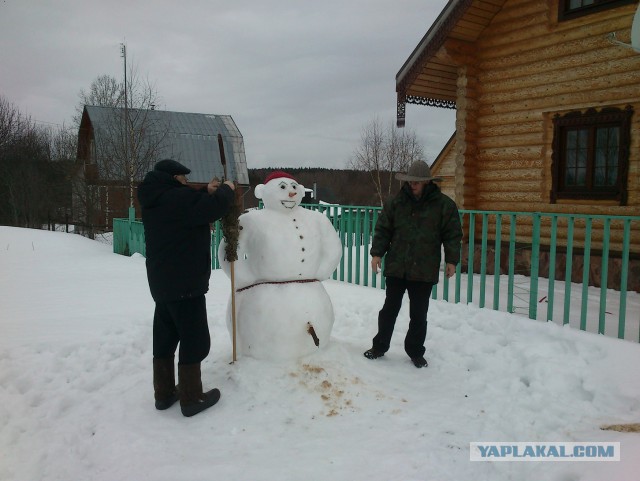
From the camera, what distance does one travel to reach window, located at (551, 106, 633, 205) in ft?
23.0

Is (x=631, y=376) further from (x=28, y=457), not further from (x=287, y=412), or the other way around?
(x=28, y=457)

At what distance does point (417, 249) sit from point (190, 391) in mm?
2093

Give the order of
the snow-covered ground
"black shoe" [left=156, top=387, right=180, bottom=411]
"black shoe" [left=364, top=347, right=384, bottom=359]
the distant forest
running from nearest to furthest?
the snow-covered ground
"black shoe" [left=156, top=387, right=180, bottom=411]
"black shoe" [left=364, top=347, right=384, bottom=359]
the distant forest

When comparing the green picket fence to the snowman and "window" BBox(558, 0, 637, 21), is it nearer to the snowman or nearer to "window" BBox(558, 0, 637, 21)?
the snowman

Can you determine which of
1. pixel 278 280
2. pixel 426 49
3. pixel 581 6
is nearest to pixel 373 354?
pixel 278 280

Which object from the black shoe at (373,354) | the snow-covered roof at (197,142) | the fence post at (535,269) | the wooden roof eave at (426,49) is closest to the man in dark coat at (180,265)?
the black shoe at (373,354)

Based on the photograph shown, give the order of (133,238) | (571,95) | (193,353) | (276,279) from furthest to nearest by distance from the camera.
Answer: (133,238) < (571,95) < (276,279) < (193,353)

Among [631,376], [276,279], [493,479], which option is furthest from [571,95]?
[493,479]

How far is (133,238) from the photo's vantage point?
485 inches

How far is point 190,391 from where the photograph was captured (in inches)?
126

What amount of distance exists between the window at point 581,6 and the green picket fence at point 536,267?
314 centimetres

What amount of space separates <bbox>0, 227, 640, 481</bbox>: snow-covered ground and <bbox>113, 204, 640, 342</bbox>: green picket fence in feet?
2.11

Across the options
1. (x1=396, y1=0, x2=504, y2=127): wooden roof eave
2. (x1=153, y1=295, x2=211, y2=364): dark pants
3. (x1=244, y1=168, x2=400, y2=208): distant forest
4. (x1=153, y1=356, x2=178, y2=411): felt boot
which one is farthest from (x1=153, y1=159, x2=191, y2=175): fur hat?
(x1=244, y1=168, x2=400, y2=208): distant forest

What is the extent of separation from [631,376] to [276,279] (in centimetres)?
273
